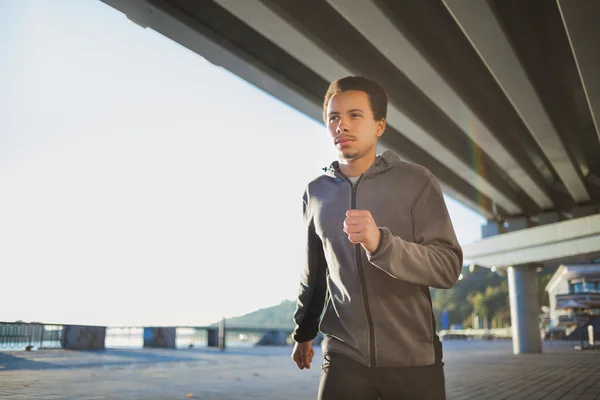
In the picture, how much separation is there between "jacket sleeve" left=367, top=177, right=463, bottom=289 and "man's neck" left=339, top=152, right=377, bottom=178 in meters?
0.30

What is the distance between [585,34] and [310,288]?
27.3 feet

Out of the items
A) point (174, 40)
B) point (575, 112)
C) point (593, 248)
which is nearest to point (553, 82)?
point (575, 112)

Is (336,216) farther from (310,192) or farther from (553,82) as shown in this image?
(553,82)

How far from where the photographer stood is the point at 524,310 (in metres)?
23.9

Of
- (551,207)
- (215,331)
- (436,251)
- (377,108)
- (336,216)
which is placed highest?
(551,207)

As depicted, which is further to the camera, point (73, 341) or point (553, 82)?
point (73, 341)

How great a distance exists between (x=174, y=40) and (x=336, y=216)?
7.61 meters

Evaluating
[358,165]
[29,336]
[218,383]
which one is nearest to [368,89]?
[358,165]

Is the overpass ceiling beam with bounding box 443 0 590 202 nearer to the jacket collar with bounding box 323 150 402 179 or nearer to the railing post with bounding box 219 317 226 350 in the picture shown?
the jacket collar with bounding box 323 150 402 179

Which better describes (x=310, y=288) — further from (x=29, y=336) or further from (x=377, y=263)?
(x=29, y=336)

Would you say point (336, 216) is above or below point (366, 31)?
below

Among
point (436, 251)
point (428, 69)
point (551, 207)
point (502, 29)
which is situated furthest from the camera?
point (551, 207)

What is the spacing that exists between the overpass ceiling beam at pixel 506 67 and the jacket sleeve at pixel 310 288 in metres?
6.57

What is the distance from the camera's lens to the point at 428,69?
10234 mm
